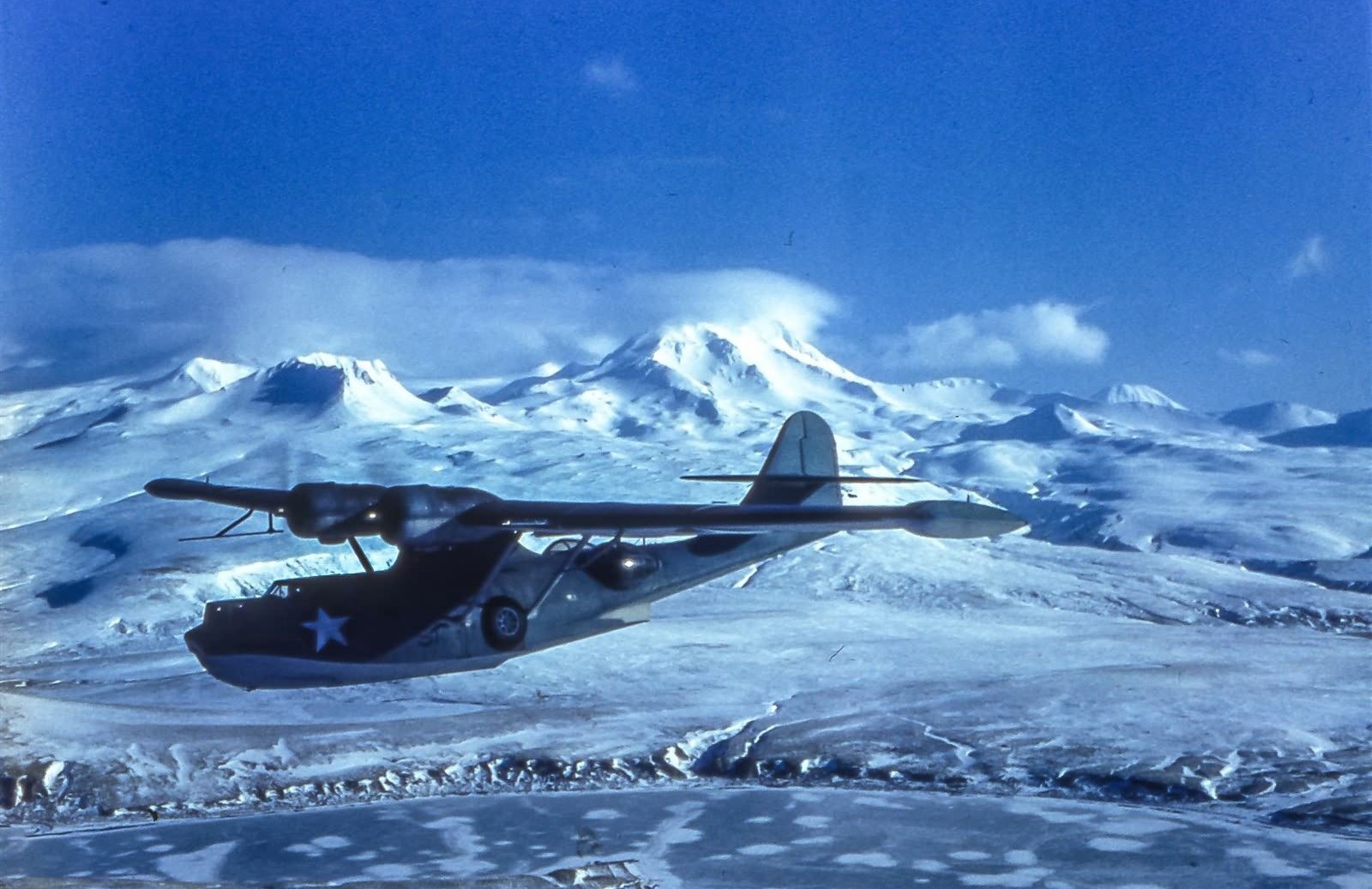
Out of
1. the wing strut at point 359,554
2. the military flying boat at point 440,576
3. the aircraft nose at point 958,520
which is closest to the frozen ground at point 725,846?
the military flying boat at point 440,576

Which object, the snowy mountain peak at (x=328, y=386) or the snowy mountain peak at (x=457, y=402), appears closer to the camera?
the snowy mountain peak at (x=328, y=386)

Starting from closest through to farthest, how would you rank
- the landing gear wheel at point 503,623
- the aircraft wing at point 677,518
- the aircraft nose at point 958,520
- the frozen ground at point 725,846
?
the aircraft nose at point 958,520 → the aircraft wing at point 677,518 → the landing gear wheel at point 503,623 → the frozen ground at point 725,846

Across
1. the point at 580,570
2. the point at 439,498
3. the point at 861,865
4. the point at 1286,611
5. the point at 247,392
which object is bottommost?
the point at 861,865

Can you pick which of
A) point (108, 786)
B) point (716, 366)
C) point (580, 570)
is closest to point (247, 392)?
point (108, 786)

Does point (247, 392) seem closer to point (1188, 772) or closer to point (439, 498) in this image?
point (439, 498)

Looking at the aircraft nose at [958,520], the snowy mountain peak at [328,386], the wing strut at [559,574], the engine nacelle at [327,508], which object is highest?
the snowy mountain peak at [328,386]

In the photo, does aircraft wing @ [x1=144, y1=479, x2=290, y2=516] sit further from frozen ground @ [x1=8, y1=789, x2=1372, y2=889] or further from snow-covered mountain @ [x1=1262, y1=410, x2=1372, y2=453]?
snow-covered mountain @ [x1=1262, y1=410, x2=1372, y2=453]

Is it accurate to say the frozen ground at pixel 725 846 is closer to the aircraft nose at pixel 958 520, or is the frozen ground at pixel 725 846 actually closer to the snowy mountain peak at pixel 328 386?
the aircraft nose at pixel 958 520
